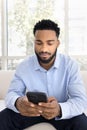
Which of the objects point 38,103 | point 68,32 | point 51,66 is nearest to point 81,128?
point 38,103

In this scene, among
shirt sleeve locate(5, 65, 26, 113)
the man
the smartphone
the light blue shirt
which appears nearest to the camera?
the smartphone

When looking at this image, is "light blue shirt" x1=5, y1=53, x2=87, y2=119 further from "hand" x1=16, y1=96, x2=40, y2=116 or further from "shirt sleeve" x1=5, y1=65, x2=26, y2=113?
"hand" x1=16, y1=96, x2=40, y2=116

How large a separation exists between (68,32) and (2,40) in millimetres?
1133

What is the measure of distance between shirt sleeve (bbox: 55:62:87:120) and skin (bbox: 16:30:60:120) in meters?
0.07

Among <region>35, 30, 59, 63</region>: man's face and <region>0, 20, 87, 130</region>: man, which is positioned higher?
<region>35, 30, 59, 63</region>: man's face

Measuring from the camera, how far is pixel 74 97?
5.57 feet

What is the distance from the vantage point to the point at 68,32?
13.2ft

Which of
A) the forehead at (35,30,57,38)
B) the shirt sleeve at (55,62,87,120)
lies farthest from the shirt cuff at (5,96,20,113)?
the forehead at (35,30,57,38)

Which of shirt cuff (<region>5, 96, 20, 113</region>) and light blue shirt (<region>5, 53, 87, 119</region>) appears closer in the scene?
shirt cuff (<region>5, 96, 20, 113</region>)

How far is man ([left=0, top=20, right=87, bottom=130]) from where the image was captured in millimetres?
1587

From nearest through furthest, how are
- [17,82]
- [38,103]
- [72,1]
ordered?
1. [38,103]
2. [17,82]
3. [72,1]

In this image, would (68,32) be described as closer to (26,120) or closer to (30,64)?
(30,64)

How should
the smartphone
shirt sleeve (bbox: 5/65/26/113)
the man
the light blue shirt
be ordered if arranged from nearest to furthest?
1. the smartphone
2. the man
3. shirt sleeve (bbox: 5/65/26/113)
4. the light blue shirt

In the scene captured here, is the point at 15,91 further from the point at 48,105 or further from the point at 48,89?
the point at 48,105
